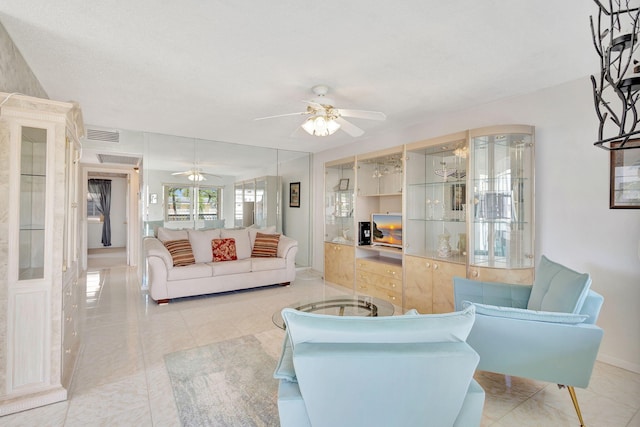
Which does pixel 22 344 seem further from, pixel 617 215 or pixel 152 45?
pixel 617 215

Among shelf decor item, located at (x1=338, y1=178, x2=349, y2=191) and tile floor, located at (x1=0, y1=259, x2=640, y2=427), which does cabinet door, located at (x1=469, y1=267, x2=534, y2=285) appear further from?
shelf decor item, located at (x1=338, y1=178, x2=349, y2=191)

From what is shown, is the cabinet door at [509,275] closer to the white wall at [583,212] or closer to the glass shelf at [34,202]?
the white wall at [583,212]

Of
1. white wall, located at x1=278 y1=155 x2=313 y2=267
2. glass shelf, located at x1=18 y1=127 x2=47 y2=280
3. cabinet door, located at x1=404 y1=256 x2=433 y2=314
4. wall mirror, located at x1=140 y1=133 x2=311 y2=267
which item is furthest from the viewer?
white wall, located at x1=278 y1=155 x2=313 y2=267

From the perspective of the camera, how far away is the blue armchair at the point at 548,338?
1799 millimetres

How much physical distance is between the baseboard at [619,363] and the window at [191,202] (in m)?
5.41

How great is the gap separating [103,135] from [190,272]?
2.47 meters

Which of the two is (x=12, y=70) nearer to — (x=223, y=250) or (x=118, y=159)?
(x=223, y=250)

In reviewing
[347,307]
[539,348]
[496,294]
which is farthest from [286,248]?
[539,348]

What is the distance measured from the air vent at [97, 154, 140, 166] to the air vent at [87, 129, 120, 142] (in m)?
1.11

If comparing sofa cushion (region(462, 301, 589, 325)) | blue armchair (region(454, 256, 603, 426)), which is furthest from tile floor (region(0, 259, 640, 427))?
sofa cushion (region(462, 301, 589, 325))

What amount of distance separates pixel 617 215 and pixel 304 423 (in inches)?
115

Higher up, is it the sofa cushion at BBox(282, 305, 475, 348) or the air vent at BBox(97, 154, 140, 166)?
the air vent at BBox(97, 154, 140, 166)

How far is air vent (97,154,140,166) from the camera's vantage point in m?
6.04

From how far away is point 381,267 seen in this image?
4379 millimetres
